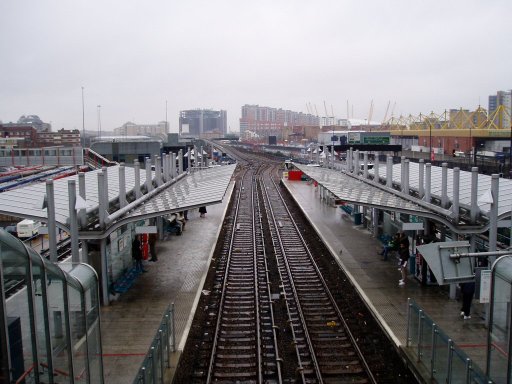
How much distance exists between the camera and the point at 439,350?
7863 mm

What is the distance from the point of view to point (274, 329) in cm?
1073

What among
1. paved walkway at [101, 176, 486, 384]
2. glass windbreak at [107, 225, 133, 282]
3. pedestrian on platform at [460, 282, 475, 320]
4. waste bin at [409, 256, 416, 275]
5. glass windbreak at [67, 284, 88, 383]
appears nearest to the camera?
glass windbreak at [67, 284, 88, 383]

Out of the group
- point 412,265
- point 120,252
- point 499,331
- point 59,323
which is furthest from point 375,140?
point 59,323

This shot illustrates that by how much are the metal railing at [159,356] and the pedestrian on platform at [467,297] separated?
18.8 feet

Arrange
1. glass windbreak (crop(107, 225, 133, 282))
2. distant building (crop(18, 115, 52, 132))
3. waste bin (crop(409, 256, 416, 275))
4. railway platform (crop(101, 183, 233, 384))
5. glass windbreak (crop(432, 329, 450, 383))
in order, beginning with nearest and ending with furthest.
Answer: glass windbreak (crop(432, 329, 450, 383)) → railway platform (crop(101, 183, 233, 384)) → glass windbreak (crop(107, 225, 133, 282)) → waste bin (crop(409, 256, 416, 275)) → distant building (crop(18, 115, 52, 132))

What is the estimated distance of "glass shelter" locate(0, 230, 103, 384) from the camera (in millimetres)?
4255

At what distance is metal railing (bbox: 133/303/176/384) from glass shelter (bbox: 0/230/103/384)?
0.63 meters

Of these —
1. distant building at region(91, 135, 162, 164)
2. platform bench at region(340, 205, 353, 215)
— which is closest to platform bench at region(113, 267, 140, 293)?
platform bench at region(340, 205, 353, 215)

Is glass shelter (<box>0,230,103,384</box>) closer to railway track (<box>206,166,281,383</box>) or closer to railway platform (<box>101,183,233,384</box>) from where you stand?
railway platform (<box>101,183,233,384</box>)

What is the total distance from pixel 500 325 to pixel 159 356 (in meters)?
4.70

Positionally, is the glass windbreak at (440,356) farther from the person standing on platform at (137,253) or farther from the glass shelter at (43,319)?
the person standing on platform at (137,253)

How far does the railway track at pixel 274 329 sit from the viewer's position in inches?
350

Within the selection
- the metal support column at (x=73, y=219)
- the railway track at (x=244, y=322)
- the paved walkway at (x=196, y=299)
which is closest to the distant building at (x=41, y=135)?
the paved walkway at (x=196, y=299)

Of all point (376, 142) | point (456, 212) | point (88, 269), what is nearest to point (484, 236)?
point (456, 212)
